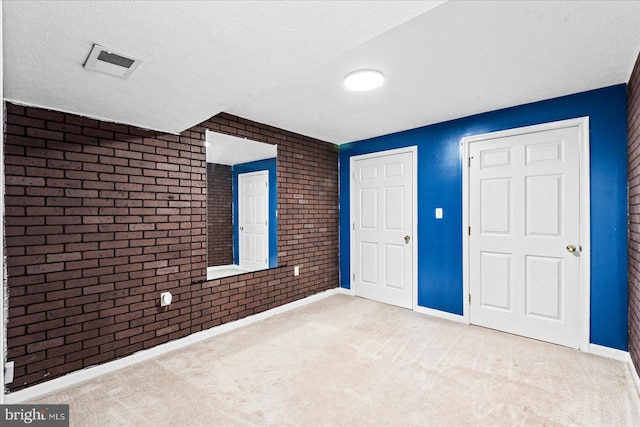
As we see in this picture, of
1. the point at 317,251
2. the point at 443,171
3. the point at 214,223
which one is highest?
the point at 443,171

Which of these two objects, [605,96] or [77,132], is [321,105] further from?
[605,96]

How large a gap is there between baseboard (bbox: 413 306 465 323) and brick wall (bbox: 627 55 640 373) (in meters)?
1.37

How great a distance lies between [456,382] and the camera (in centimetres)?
233

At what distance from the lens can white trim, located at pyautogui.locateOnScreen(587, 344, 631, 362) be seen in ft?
8.55

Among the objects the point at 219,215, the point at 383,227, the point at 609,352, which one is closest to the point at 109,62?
the point at 219,215

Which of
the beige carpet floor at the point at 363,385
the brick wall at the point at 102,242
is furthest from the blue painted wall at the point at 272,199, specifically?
the beige carpet floor at the point at 363,385

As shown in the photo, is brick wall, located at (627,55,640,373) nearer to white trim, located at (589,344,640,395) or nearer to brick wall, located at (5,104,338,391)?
white trim, located at (589,344,640,395)

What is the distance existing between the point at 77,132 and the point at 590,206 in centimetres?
422

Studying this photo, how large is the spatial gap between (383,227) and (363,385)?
230 cm

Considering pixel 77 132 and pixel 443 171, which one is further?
pixel 443 171

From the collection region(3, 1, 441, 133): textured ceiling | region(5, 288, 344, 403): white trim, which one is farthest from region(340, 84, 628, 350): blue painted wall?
region(3, 1, 441, 133): textured ceiling

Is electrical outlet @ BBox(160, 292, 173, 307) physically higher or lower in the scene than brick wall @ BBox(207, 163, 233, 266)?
lower

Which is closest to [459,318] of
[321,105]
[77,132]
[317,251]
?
[317,251]

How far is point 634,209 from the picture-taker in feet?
7.97
